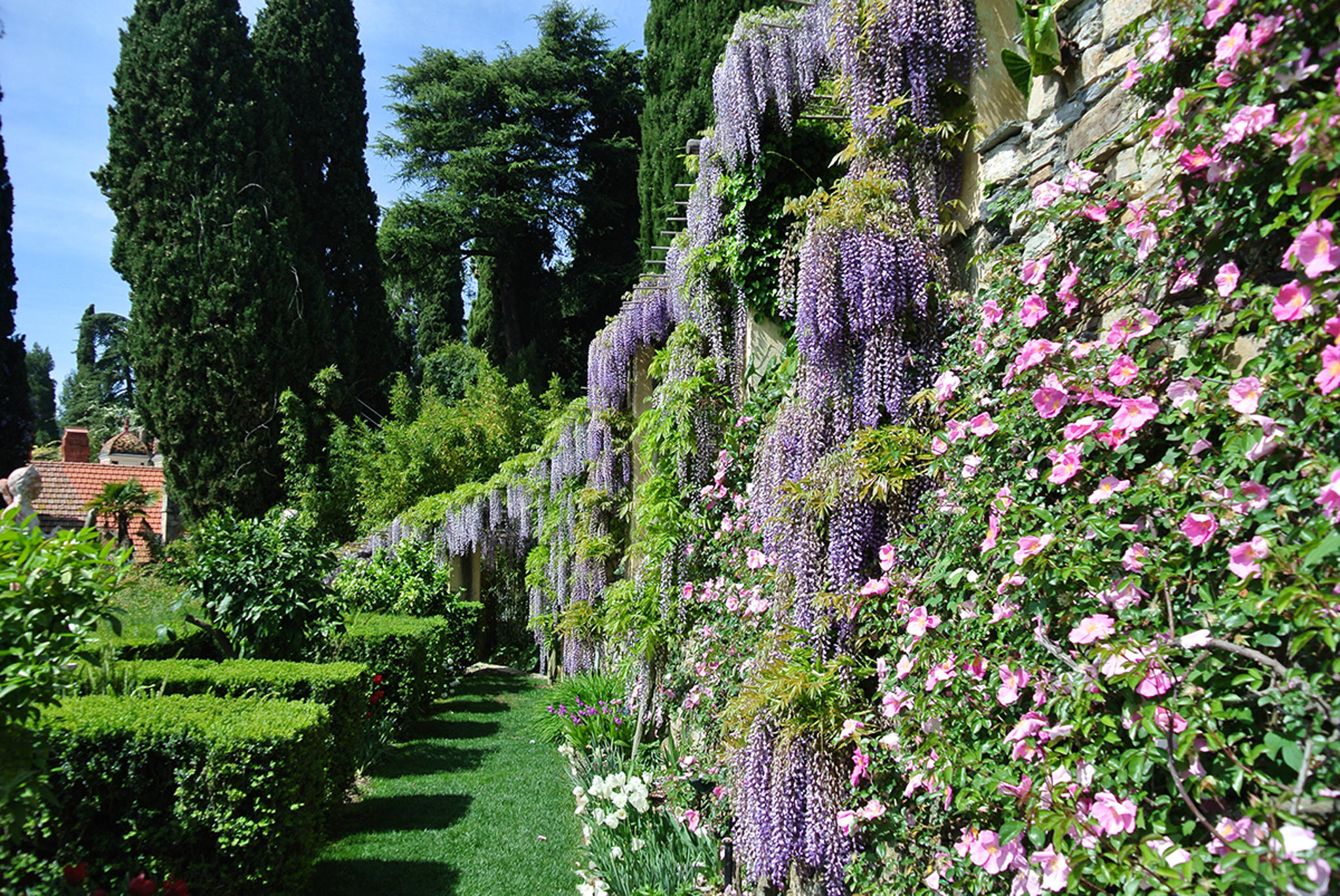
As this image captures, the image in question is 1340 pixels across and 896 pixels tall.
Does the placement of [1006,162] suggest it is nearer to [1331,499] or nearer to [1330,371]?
[1330,371]

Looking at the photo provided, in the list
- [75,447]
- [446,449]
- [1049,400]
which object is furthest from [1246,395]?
[75,447]

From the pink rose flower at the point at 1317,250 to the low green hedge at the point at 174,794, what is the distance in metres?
3.73

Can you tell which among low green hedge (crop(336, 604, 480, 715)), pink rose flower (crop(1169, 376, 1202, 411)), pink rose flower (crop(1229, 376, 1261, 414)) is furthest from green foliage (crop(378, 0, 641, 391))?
pink rose flower (crop(1229, 376, 1261, 414))

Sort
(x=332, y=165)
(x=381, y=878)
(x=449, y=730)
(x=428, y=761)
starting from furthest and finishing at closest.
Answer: (x=332, y=165) < (x=449, y=730) < (x=428, y=761) < (x=381, y=878)

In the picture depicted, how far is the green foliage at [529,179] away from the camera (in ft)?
53.2

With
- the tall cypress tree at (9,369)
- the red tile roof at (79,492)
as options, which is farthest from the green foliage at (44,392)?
the tall cypress tree at (9,369)

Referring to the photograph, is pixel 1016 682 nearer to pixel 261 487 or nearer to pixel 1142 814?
pixel 1142 814

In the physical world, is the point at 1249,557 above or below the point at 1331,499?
below

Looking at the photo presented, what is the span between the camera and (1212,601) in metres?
1.62

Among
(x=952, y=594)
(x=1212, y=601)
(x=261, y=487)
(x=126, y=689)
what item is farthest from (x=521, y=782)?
(x=261, y=487)

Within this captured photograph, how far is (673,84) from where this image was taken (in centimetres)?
1337

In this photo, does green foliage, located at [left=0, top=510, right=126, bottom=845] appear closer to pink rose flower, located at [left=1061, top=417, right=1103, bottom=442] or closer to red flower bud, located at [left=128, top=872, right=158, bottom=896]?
red flower bud, located at [left=128, top=872, right=158, bottom=896]

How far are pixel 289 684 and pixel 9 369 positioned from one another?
49.3ft

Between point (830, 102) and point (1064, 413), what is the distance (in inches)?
114
